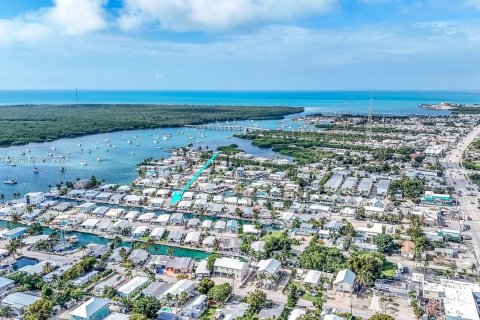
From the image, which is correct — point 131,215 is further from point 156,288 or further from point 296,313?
point 296,313

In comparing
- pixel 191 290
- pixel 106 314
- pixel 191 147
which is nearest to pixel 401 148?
pixel 191 147

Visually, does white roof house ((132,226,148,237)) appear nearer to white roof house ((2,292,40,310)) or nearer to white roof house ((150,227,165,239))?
white roof house ((150,227,165,239))

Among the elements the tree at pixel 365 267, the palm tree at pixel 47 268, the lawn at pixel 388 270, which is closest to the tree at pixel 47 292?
the palm tree at pixel 47 268

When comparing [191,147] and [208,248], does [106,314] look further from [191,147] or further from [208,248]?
[191,147]

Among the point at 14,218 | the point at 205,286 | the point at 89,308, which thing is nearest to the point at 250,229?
the point at 205,286

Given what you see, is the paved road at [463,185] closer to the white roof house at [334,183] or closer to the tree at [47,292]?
the white roof house at [334,183]
